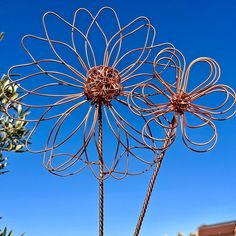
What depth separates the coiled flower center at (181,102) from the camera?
2.57m

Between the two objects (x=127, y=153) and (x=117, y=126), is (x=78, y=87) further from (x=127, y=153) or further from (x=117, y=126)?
(x=127, y=153)

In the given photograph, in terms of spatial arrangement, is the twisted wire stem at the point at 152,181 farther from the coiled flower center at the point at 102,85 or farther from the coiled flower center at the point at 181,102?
the coiled flower center at the point at 102,85

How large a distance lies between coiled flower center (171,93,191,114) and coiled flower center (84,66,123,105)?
1.15ft

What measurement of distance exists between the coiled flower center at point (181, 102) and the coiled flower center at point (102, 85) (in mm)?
350

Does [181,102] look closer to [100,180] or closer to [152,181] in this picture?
[152,181]

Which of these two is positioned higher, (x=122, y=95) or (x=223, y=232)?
(x=223, y=232)

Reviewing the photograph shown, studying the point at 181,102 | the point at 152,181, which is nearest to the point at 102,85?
the point at 181,102

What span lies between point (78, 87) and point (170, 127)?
62 cm

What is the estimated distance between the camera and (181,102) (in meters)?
2.58

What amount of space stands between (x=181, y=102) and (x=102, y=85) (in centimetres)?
46

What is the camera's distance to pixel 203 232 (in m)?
8.61

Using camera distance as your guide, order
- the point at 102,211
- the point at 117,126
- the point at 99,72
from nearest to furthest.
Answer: the point at 102,211 < the point at 99,72 < the point at 117,126

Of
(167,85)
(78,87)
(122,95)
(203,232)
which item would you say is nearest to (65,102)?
(78,87)

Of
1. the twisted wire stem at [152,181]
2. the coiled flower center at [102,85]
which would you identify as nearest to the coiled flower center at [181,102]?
the twisted wire stem at [152,181]
